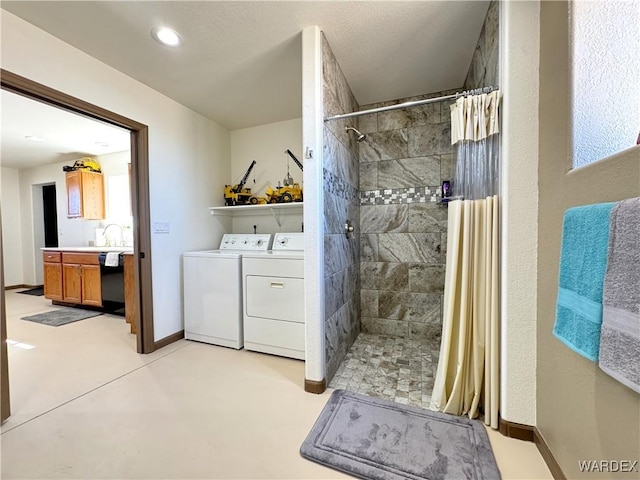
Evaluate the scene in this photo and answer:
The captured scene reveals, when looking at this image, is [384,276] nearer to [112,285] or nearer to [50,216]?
[112,285]

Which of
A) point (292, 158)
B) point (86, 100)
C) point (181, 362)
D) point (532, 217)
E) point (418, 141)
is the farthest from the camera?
point (292, 158)

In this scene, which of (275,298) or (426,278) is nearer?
(275,298)

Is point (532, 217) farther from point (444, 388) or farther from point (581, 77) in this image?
point (444, 388)

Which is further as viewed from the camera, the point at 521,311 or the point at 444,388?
the point at 444,388

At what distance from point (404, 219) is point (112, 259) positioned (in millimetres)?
3641

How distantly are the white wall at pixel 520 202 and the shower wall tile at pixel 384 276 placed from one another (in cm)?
136

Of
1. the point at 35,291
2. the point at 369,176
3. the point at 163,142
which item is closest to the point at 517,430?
the point at 369,176

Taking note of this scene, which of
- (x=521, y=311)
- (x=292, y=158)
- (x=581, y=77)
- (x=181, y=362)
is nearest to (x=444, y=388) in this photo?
(x=521, y=311)

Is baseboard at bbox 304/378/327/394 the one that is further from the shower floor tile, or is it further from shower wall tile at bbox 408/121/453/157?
shower wall tile at bbox 408/121/453/157

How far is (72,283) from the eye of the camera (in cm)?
378

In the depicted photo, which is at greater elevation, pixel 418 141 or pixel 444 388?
pixel 418 141

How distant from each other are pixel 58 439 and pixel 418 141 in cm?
337

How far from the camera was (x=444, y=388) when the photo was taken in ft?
5.19

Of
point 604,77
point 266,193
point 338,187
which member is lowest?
point 338,187
